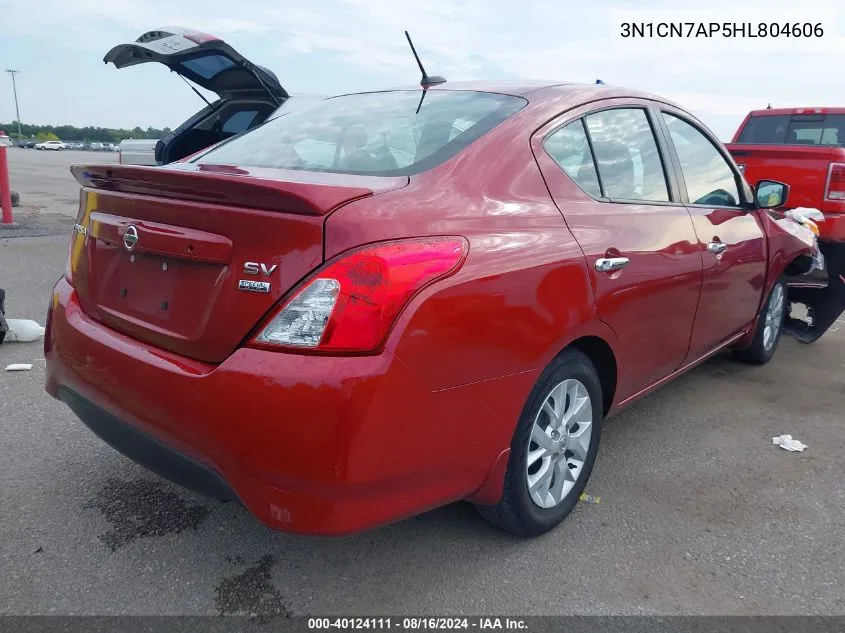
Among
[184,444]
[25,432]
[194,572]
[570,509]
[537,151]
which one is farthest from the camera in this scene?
[25,432]

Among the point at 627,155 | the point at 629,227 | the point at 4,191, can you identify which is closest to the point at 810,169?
the point at 627,155

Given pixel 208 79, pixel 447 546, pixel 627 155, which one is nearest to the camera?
pixel 447 546

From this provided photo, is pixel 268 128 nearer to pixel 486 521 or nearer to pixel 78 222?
pixel 78 222

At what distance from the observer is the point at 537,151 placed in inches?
97.0

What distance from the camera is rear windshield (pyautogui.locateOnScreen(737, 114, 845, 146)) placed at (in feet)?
28.0

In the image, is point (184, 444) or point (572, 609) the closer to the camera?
point (184, 444)

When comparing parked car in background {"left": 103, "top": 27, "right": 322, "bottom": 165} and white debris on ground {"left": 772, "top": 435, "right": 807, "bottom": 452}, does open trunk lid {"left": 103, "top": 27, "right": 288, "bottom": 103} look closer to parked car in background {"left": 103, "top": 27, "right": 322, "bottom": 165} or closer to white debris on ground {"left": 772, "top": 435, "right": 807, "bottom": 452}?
parked car in background {"left": 103, "top": 27, "right": 322, "bottom": 165}

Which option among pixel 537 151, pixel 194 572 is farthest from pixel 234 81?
pixel 194 572

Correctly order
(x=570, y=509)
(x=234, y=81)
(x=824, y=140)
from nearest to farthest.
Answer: (x=570, y=509) < (x=234, y=81) < (x=824, y=140)

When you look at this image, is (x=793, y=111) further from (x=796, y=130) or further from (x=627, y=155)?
(x=627, y=155)

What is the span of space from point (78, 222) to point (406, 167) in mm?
1252

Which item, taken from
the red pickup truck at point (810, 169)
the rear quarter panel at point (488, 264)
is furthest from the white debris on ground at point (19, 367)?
the red pickup truck at point (810, 169)

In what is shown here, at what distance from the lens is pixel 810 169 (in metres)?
6.45

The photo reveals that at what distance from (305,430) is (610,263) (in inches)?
54.3
